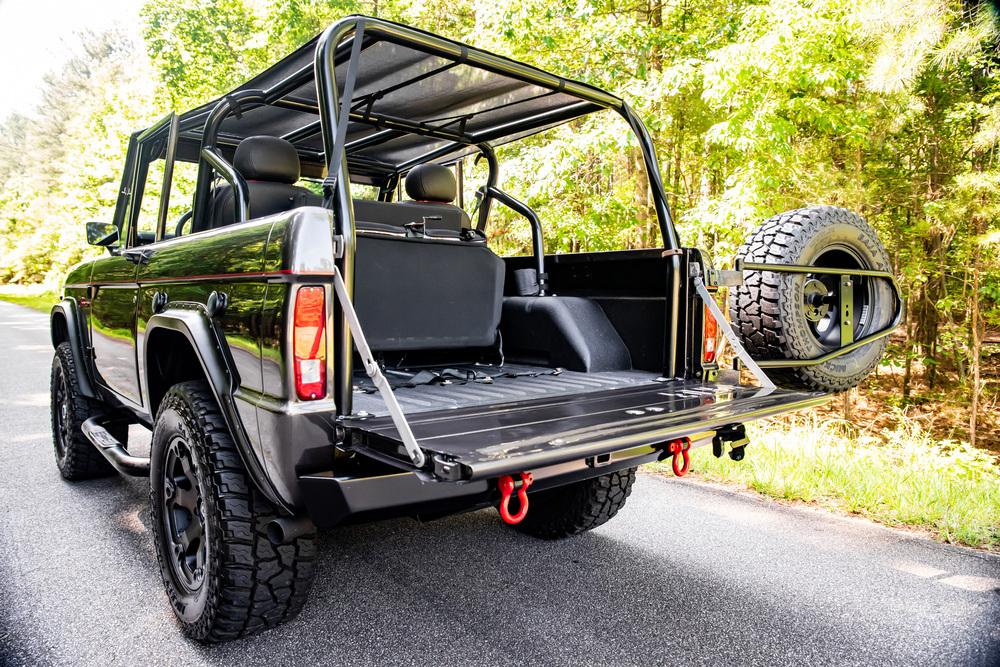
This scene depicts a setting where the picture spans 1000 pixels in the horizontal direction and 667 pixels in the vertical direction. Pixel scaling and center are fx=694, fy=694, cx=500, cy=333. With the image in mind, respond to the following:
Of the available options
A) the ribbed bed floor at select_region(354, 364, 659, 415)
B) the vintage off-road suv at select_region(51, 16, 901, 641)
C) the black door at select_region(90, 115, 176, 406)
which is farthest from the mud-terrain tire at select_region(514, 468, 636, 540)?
the black door at select_region(90, 115, 176, 406)

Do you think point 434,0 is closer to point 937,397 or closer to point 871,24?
point 871,24

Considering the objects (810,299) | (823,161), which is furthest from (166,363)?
(823,161)

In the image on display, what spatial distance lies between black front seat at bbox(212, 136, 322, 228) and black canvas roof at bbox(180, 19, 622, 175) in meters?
0.33

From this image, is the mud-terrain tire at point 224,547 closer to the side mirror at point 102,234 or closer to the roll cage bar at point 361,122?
the roll cage bar at point 361,122

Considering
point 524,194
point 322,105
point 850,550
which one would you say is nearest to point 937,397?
point 524,194

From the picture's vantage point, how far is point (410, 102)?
3.81 meters

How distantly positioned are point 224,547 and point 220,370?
60cm

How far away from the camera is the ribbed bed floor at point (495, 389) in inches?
106

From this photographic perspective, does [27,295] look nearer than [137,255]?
No

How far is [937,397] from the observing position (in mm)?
12641

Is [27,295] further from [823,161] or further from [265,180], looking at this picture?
[265,180]

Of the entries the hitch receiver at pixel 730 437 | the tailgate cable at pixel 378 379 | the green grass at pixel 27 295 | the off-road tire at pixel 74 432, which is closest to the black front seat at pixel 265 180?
the tailgate cable at pixel 378 379

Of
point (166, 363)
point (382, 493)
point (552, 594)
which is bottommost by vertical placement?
point (552, 594)

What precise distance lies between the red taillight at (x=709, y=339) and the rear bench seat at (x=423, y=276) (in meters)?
1.07
